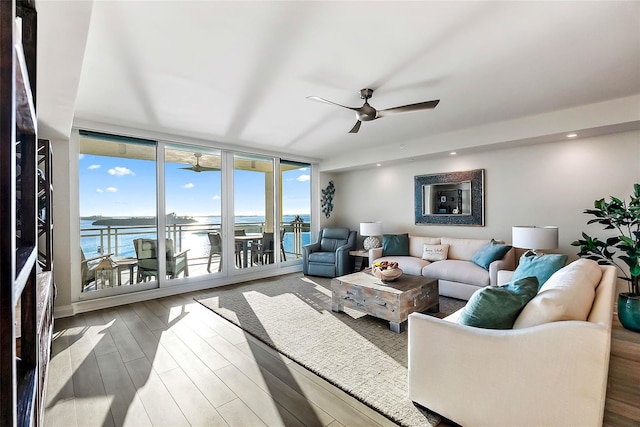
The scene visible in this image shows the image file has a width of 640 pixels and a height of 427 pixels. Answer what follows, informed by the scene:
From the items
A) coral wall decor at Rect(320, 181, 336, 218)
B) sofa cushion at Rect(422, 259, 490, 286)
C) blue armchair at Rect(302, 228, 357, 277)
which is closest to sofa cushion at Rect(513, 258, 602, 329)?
sofa cushion at Rect(422, 259, 490, 286)

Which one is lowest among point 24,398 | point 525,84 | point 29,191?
point 24,398

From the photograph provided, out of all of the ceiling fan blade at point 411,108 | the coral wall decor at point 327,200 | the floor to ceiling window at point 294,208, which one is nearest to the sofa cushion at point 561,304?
the ceiling fan blade at point 411,108

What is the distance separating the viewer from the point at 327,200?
7.01m

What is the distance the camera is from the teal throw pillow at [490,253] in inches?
160

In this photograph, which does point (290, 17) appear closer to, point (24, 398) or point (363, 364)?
point (24, 398)

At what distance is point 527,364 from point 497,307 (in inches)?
12.5

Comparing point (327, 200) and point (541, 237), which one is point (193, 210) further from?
point (541, 237)

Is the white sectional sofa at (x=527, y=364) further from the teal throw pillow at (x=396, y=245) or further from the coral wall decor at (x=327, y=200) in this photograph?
the coral wall decor at (x=327, y=200)

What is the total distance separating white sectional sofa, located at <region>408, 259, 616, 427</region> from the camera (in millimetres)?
1340

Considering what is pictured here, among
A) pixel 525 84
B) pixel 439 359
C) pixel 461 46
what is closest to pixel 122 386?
pixel 439 359

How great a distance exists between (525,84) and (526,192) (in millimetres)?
2052

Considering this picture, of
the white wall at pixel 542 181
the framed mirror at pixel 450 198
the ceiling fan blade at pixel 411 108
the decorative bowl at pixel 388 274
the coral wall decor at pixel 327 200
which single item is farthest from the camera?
the coral wall decor at pixel 327 200

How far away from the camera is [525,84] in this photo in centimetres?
293

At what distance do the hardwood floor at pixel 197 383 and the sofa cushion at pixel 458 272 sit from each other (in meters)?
1.35
